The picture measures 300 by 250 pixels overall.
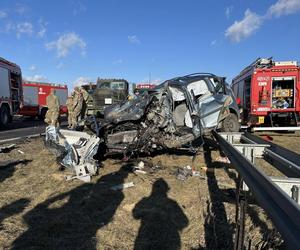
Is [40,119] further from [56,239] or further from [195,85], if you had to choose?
[56,239]

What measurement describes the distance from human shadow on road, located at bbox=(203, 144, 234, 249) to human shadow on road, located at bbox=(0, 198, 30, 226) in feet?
8.16

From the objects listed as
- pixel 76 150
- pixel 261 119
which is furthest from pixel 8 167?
pixel 261 119

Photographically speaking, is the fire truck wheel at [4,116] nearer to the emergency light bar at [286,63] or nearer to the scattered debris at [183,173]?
the emergency light bar at [286,63]

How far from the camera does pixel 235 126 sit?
35.9 ft

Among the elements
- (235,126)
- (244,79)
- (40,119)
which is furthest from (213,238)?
(40,119)

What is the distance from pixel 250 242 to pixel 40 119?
2874cm

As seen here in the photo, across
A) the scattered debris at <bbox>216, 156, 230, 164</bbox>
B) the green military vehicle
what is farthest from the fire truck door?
the scattered debris at <bbox>216, 156, 230, 164</bbox>

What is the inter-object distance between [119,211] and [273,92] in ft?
42.1

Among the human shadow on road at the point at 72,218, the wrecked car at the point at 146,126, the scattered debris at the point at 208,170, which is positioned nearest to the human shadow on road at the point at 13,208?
the human shadow on road at the point at 72,218

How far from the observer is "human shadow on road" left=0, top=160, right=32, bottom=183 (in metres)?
7.70

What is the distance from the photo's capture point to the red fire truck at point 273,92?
16359 mm

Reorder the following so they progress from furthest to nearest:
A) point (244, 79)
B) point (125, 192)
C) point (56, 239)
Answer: point (244, 79) < point (125, 192) < point (56, 239)

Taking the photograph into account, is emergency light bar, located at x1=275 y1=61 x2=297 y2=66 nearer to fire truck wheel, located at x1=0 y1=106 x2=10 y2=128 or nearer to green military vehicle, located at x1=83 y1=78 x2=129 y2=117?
green military vehicle, located at x1=83 y1=78 x2=129 y2=117

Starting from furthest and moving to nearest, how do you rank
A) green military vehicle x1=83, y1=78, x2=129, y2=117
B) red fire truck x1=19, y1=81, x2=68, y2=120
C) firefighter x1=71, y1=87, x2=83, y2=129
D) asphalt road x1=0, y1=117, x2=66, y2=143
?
red fire truck x1=19, y1=81, x2=68, y2=120
green military vehicle x1=83, y1=78, x2=129, y2=117
asphalt road x1=0, y1=117, x2=66, y2=143
firefighter x1=71, y1=87, x2=83, y2=129
